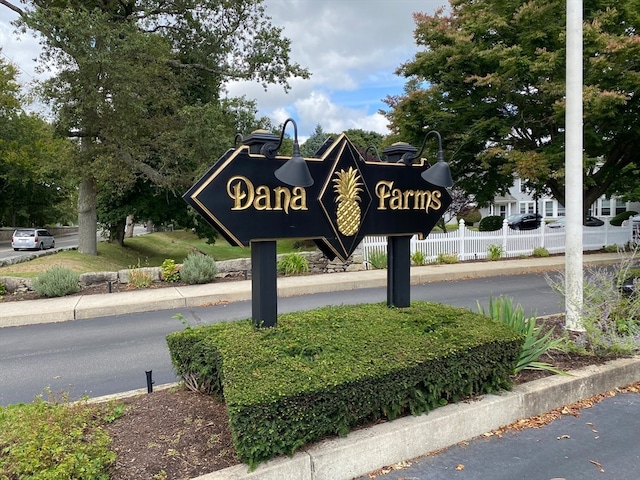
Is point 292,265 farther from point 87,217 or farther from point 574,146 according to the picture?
point 87,217

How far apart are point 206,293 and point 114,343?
3.38 m

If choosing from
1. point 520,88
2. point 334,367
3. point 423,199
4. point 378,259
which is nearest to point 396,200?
point 423,199

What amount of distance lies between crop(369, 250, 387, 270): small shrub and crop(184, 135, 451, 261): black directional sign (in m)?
8.76

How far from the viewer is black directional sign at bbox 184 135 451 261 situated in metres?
3.73

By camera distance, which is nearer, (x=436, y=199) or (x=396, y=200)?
(x=396, y=200)

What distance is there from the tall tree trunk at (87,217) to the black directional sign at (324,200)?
54.6 feet

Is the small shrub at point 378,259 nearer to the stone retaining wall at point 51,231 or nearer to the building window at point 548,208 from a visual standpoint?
Result: the stone retaining wall at point 51,231

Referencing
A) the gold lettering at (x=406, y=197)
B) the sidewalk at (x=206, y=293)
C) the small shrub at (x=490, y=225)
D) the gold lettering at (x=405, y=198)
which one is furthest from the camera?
the small shrub at (x=490, y=225)

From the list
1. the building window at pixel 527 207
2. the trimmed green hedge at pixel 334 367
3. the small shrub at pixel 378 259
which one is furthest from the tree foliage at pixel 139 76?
the building window at pixel 527 207

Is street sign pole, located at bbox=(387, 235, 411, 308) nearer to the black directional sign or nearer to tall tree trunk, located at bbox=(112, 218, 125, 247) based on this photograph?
the black directional sign

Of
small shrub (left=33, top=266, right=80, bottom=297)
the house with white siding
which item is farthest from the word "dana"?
the house with white siding

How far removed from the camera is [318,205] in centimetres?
426

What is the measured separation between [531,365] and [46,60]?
1742 cm

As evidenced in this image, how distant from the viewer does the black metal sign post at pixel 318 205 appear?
375 centimetres
